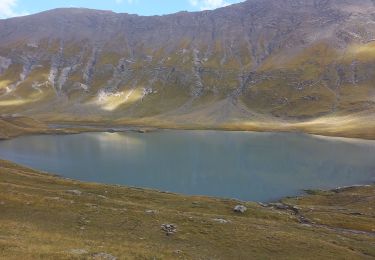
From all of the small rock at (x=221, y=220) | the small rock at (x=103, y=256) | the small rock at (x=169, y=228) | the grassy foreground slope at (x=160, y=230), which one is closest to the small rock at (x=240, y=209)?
the grassy foreground slope at (x=160, y=230)

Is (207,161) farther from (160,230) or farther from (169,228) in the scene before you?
(160,230)

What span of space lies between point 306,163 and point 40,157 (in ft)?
291

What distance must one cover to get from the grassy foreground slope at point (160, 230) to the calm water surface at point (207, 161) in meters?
26.7

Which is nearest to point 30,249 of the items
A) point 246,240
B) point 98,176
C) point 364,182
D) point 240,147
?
point 246,240

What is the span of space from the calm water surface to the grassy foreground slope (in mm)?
26729

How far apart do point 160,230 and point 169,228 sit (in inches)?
56.8

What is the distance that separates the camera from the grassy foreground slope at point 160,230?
38.7 m

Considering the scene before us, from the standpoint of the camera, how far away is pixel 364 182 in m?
108

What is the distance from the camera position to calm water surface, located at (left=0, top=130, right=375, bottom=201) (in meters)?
104

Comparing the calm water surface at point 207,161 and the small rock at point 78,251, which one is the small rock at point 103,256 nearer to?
the small rock at point 78,251

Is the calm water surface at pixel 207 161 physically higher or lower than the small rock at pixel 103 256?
lower

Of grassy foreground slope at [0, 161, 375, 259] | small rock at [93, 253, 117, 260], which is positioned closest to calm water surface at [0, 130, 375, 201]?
grassy foreground slope at [0, 161, 375, 259]

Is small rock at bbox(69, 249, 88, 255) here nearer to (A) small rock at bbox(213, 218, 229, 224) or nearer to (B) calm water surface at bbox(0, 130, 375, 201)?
(A) small rock at bbox(213, 218, 229, 224)

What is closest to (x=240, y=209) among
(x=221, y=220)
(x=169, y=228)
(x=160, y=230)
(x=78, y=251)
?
(x=221, y=220)
